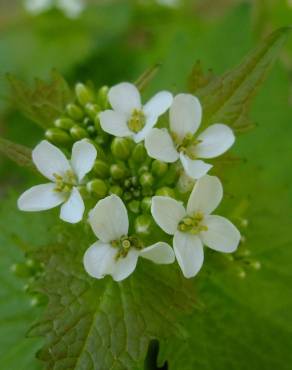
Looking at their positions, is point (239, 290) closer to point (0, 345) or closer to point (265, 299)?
point (265, 299)

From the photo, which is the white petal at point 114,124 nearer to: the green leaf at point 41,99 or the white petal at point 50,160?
the white petal at point 50,160

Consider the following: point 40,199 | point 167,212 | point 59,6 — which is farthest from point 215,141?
point 59,6

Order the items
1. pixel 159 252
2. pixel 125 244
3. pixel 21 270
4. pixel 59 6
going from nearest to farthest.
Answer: pixel 159 252 → pixel 125 244 → pixel 21 270 → pixel 59 6

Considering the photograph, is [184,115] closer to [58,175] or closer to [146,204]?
[146,204]

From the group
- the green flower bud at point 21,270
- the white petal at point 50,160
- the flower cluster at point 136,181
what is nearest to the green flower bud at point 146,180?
the flower cluster at point 136,181

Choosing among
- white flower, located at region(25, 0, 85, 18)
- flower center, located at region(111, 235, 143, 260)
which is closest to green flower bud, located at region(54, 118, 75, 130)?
flower center, located at region(111, 235, 143, 260)

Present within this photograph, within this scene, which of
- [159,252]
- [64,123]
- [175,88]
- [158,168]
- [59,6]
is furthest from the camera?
[59,6]
